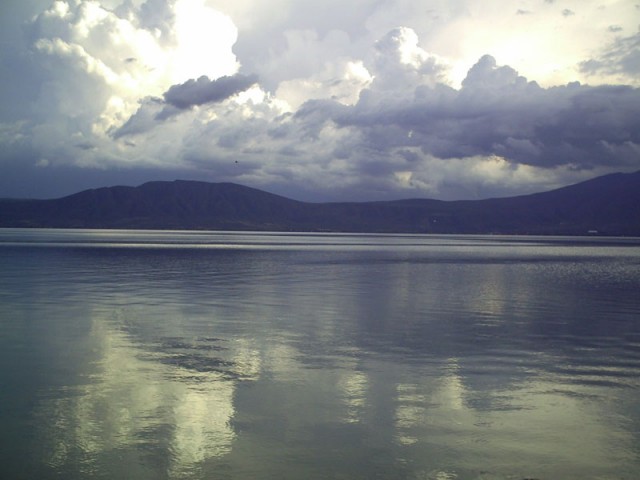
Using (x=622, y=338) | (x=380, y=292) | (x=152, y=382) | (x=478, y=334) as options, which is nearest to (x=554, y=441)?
(x=152, y=382)

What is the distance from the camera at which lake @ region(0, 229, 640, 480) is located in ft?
45.4

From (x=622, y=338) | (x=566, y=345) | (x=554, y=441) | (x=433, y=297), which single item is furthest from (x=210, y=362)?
(x=433, y=297)

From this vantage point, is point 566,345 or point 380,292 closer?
point 566,345

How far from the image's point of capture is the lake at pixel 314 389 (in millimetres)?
13852

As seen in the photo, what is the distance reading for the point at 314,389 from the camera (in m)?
19.7

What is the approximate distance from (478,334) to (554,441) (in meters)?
15.6

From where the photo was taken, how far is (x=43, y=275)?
59312 millimetres

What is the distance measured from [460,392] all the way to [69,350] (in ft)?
52.8

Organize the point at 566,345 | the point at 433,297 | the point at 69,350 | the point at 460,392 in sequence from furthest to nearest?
the point at 433,297, the point at 566,345, the point at 69,350, the point at 460,392

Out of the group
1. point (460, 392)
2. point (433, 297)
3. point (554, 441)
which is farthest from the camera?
point (433, 297)

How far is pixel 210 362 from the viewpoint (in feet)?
76.3

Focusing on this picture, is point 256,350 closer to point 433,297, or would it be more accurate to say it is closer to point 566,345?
point 566,345

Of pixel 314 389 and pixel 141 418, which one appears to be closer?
pixel 141 418

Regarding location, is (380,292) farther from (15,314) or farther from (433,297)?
(15,314)
